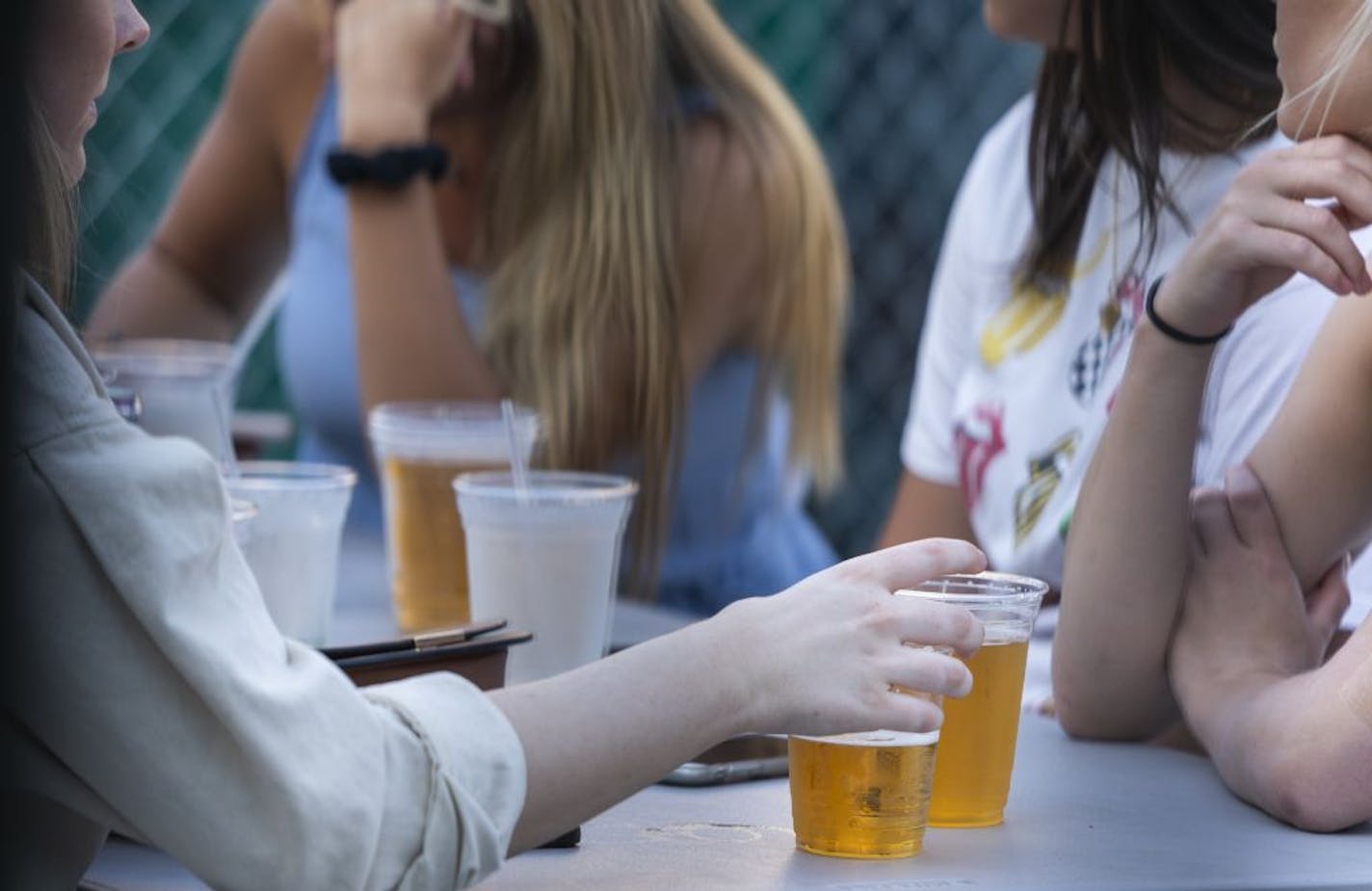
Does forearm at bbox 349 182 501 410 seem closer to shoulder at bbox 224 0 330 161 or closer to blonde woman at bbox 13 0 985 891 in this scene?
shoulder at bbox 224 0 330 161

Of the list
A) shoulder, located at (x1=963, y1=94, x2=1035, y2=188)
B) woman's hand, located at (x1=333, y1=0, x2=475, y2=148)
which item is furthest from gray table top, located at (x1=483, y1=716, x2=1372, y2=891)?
woman's hand, located at (x1=333, y1=0, x2=475, y2=148)

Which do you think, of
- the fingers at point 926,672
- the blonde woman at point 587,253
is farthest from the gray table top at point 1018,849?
the blonde woman at point 587,253

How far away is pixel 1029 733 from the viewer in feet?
4.47

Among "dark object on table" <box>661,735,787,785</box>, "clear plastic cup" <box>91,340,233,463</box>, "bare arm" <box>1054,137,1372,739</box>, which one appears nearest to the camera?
"dark object on table" <box>661,735,787,785</box>

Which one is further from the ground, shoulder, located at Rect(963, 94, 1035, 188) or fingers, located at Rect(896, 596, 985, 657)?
shoulder, located at Rect(963, 94, 1035, 188)

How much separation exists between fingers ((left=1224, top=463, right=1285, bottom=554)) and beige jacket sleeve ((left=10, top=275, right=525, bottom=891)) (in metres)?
0.71

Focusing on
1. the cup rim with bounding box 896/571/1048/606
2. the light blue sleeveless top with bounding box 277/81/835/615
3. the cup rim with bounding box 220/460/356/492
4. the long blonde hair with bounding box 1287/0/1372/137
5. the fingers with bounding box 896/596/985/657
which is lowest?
the light blue sleeveless top with bounding box 277/81/835/615

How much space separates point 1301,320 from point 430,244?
1.05 meters

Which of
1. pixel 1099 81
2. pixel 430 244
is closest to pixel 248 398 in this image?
pixel 430 244

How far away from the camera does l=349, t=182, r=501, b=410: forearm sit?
2094mm

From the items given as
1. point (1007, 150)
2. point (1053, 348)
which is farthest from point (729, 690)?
point (1007, 150)

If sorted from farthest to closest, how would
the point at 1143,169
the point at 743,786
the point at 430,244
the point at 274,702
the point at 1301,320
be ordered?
the point at 430,244 → the point at 1143,169 → the point at 1301,320 → the point at 743,786 → the point at 274,702

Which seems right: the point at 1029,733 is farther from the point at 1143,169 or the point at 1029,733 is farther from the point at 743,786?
the point at 1143,169

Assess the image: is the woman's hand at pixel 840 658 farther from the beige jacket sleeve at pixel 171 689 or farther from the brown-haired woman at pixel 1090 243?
the brown-haired woman at pixel 1090 243
